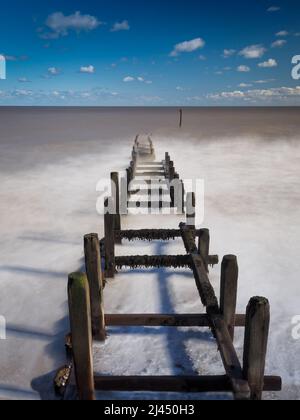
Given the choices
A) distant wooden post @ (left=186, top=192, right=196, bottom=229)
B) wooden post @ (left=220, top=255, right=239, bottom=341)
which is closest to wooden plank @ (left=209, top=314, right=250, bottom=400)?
wooden post @ (left=220, top=255, right=239, bottom=341)

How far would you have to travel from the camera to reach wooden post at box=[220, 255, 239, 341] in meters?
3.77

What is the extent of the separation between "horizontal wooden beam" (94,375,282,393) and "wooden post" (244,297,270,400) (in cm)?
24

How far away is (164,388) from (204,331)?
176 centimetres

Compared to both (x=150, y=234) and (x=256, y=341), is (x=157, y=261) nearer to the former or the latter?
(x=150, y=234)

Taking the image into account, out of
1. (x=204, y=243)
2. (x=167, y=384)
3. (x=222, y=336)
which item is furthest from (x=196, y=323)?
(x=204, y=243)

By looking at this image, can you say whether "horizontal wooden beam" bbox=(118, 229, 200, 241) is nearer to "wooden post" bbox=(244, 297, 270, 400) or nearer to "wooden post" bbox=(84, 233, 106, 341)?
"wooden post" bbox=(84, 233, 106, 341)

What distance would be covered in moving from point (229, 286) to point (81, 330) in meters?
1.68

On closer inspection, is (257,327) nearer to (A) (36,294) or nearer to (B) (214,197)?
(A) (36,294)

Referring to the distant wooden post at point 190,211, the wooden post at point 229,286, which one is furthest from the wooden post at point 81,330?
the distant wooden post at point 190,211

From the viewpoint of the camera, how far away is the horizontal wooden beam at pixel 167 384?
3.30m

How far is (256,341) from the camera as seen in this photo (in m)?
3.00

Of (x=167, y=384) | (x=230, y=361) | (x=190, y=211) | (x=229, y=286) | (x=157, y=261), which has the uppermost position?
(x=190, y=211)

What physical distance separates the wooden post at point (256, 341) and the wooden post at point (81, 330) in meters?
1.41
